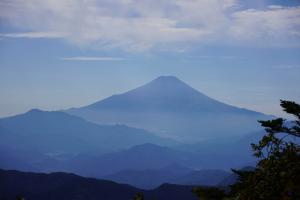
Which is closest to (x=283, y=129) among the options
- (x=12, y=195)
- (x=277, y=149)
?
(x=277, y=149)

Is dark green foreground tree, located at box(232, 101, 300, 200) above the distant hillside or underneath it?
underneath

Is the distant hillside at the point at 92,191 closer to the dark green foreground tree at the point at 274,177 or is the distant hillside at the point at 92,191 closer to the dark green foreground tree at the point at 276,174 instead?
the dark green foreground tree at the point at 274,177

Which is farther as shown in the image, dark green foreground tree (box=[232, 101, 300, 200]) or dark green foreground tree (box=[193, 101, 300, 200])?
dark green foreground tree (box=[193, 101, 300, 200])

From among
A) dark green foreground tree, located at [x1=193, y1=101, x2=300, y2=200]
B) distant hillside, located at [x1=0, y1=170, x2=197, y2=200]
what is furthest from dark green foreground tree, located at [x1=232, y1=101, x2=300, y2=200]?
distant hillside, located at [x1=0, y1=170, x2=197, y2=200]

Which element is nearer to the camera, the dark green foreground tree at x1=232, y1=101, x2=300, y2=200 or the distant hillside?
the dark green foreground tree at x1=232, y1=101, x2=300, y2=200

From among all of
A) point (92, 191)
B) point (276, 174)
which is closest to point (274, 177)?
point (276, 174)

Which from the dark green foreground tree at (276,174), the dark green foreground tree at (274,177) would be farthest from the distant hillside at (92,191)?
the dark green foreground tree at (276,174)

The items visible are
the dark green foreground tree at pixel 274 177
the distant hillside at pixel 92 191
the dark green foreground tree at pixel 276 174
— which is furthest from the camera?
the distant hillside at pixel 92 191

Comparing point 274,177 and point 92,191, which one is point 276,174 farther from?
point 92,191

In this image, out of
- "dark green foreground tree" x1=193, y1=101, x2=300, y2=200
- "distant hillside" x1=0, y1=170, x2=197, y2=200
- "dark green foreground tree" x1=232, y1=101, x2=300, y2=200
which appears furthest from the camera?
"distant hillside" x1=0, y1=170, x2=197, y2=200

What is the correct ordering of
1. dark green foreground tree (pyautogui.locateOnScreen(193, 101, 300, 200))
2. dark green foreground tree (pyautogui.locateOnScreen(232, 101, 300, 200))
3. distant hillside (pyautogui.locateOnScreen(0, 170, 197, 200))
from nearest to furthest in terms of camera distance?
dark green foreground tree (pyautogui.locateOnScreen(232, 101, 300, 200)) → dark green foreground tree (pyautogui.locateOnScreen(193, 101, 300, 200)) → distant hillside (pyautogui.locateOnScreen(0, 170, 197, 200))

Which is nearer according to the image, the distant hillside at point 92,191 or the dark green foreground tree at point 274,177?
Answer: the dark green foreground tree at point 274,177

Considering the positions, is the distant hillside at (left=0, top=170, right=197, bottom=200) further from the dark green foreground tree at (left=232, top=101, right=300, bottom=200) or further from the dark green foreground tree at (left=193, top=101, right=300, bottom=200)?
the dark green foreground tree at (left=232, top=101, right=300, bottom=200)
